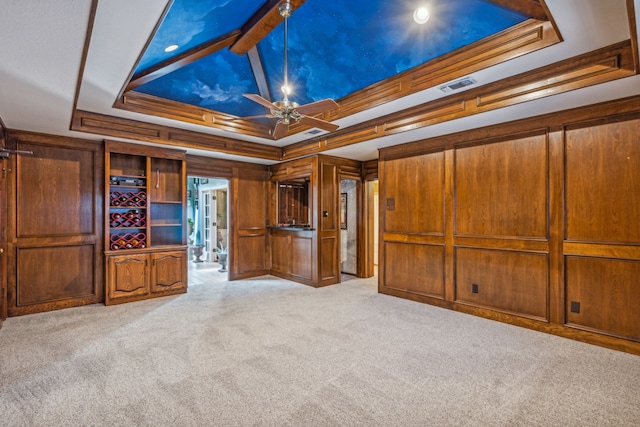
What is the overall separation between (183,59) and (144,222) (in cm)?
278

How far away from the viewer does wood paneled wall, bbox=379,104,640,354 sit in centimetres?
327

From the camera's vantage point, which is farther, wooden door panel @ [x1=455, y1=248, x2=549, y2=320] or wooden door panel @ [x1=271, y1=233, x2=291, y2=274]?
wooden door panel @ [x1=271, y1=233, x2=291, y2=274]

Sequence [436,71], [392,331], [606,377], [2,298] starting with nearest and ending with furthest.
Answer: [606,377]
[436,71]
[392,331]
[2,298]

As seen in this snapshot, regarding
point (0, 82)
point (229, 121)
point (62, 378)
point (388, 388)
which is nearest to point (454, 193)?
point (388, 388)

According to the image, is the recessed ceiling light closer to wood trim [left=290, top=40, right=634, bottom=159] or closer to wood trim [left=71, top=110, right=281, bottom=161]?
wood trim [left=290, top=40, right=634, bottom=159]

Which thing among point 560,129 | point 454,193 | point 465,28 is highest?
point 465,28

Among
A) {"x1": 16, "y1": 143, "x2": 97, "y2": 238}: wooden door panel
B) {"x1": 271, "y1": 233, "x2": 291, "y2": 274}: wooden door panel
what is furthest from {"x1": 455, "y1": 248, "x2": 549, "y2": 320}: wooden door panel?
{"x1": 16, "y1": 143, "x2": 97, "y2": 238}: wooden door panel

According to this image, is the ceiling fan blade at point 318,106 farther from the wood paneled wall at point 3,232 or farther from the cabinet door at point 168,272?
the wood paneled wall at point 3,232

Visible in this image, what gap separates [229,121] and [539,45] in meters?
4.14

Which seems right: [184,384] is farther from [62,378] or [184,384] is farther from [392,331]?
[392,331]

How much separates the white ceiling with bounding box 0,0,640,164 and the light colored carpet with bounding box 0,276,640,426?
2.54m

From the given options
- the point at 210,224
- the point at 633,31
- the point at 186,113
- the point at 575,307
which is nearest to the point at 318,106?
the point at 633,31


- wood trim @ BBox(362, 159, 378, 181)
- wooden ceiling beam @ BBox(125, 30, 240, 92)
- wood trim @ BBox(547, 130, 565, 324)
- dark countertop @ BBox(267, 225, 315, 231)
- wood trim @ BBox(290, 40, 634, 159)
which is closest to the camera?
wood trim @ BBox(290, 40, 634, 159)

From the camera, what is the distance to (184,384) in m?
2.53
